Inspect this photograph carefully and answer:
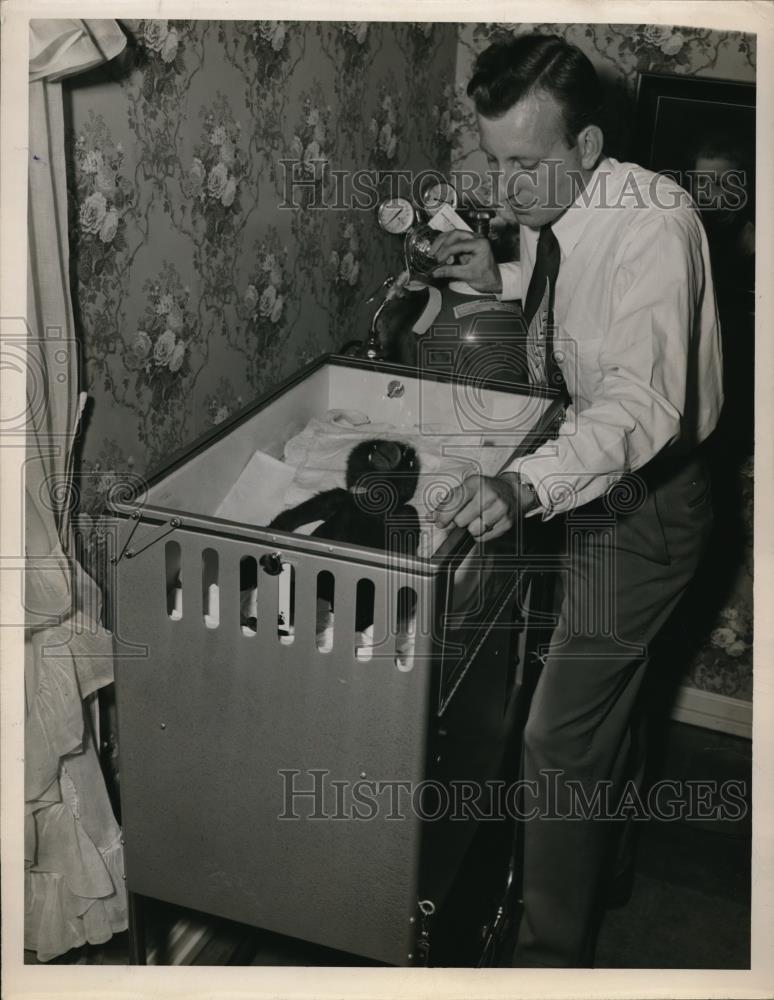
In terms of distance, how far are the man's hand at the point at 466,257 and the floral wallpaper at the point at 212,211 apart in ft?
0.76

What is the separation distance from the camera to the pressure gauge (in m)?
1.88

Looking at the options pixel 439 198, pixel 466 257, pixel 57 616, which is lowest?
pixel 57 616

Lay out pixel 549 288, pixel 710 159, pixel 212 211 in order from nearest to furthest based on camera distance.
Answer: pixel 212 211 < pixel 549 288 < pixel 710 159

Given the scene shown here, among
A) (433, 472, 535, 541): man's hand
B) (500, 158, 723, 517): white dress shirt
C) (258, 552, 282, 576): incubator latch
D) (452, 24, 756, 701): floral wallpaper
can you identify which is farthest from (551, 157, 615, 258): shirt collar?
(258, 552, 282, 576): incubator latch

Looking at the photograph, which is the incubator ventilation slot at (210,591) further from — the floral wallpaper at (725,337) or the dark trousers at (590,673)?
the floral wallpaper at (725,337)

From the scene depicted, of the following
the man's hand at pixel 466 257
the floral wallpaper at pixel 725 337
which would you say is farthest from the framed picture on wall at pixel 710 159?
the man's hand at pixel 466 257

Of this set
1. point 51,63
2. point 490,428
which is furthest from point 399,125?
point 51,63

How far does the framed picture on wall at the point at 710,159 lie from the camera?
2.15 meters

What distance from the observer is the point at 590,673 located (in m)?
1.78

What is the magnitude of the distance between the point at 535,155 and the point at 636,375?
1.11 ft

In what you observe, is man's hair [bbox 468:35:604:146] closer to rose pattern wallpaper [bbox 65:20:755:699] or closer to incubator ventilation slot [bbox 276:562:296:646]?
rose pattern wallpaper [bbox 65:20:755:699]

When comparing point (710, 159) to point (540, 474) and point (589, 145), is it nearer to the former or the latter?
point (589, 145)

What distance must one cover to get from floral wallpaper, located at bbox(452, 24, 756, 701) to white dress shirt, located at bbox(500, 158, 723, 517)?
57 cm

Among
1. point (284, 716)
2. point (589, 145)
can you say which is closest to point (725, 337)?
point (589, 145)
